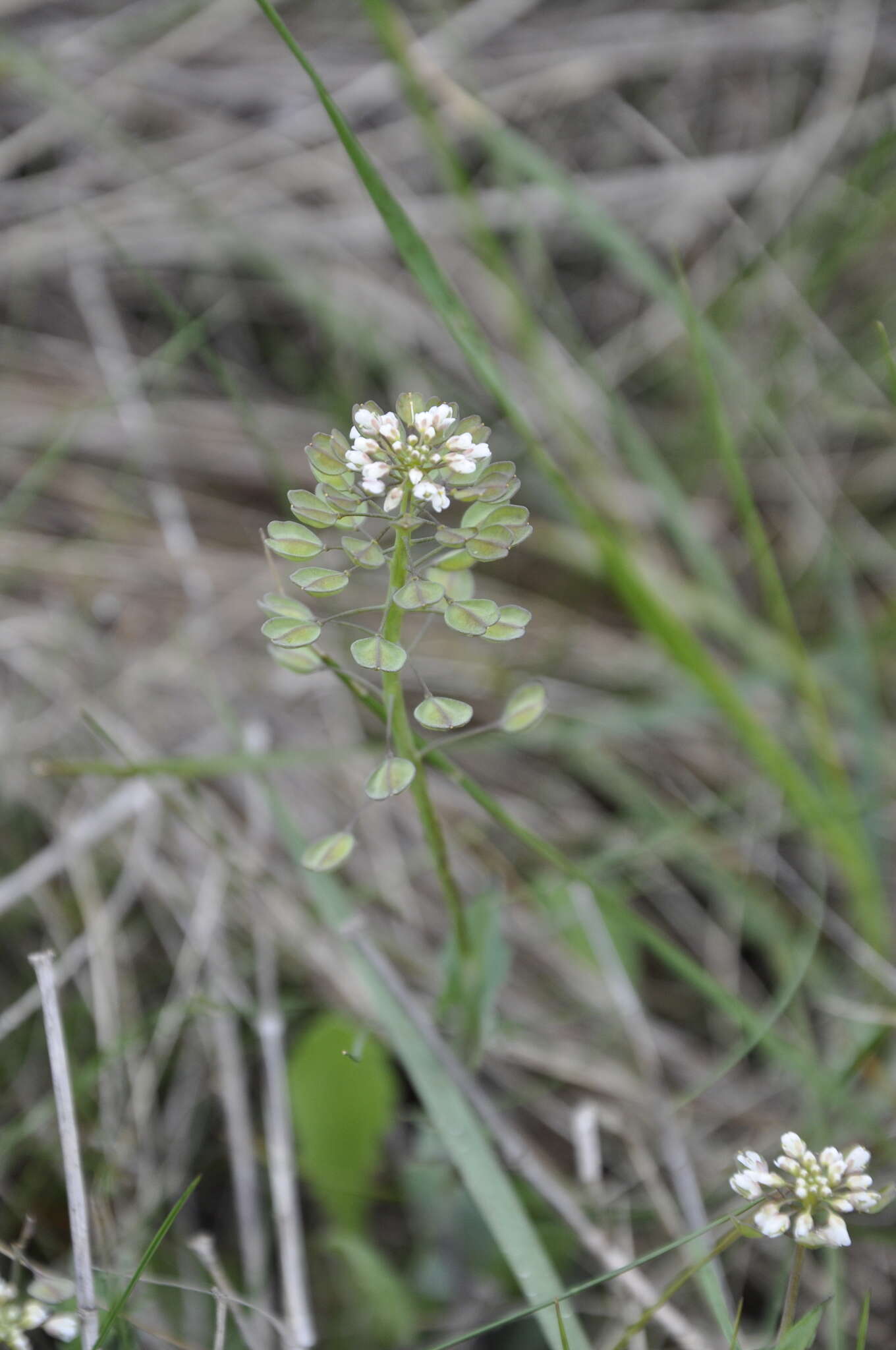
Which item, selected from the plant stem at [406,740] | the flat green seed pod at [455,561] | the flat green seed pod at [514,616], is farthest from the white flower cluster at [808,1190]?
the flat green seed pod at [455,561]

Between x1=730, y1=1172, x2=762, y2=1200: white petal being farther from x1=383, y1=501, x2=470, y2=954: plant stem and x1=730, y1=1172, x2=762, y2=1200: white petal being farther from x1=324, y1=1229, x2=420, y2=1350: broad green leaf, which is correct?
x1=324, y1=1229, x2=420, y2=1350: broad green leaf

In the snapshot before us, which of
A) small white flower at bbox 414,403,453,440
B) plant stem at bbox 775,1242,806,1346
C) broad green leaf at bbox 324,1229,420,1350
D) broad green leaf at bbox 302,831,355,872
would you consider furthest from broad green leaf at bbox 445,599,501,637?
broad green leaf at bbox 324,1229,420,1350

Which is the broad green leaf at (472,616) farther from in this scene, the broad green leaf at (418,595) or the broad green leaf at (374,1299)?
the broad green leaf at (374,1299)

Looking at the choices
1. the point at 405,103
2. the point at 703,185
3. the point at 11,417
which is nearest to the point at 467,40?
the point at 405,103

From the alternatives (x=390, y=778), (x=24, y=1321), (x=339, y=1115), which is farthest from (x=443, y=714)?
(x=339, y=1115)

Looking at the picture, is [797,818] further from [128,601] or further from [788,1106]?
[128,601]

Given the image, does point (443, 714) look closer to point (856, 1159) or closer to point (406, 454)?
point (406, 454)
